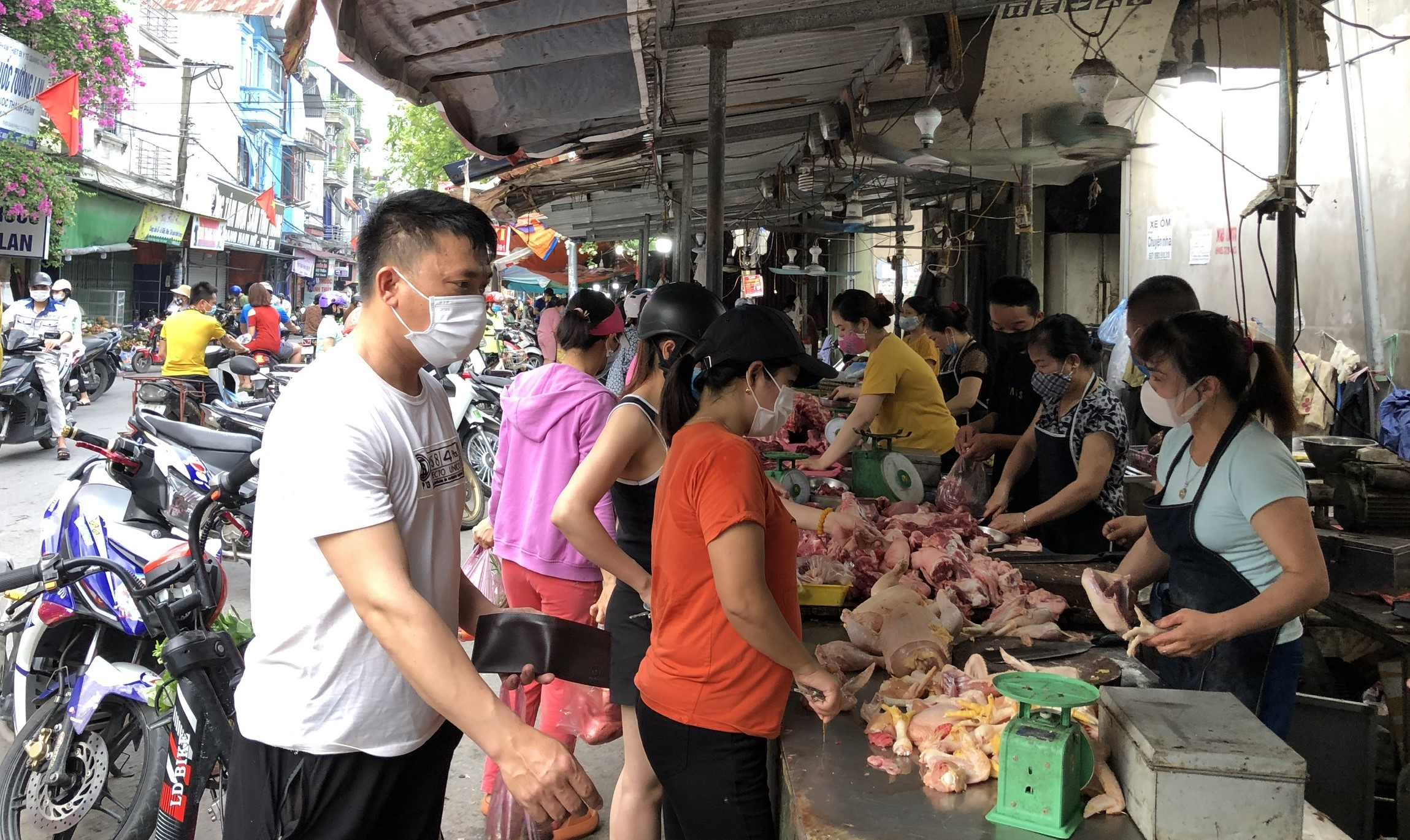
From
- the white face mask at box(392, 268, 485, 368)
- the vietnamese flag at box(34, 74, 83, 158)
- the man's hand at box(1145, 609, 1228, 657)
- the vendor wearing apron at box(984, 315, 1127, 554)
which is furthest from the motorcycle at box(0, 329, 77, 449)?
the man's hand at box(1145, 609, 1228, 657)

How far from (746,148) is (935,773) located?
817 cm

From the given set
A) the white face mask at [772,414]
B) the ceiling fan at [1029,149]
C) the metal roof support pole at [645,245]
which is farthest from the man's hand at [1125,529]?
the metal roof support pole at [645,245]

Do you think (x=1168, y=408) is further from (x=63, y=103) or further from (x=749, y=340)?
(x=63, y=103)

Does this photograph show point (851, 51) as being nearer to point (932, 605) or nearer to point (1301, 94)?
point (932, 605)

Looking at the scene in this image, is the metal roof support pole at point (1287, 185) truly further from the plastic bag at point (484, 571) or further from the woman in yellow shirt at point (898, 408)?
the plastic bag at point (484, 571)

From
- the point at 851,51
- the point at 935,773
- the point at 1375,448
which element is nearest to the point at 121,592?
the point at 935,773

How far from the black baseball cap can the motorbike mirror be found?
946 centimetres

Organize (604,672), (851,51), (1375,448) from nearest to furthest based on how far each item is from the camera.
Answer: (604,672), (1375,448), (851,51)

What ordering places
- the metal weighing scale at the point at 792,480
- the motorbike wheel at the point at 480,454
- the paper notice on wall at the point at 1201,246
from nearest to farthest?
the metal weighing scale at the point at 792,480 → the motorbike wheel at the point at 480,454 → the paper notice on wall at the point at 1201,246

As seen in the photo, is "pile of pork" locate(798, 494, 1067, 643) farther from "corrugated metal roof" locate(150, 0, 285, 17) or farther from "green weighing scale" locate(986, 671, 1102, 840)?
"corrugated metal roof" locate(150, 0, 285, 17)

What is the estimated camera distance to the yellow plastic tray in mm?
3820

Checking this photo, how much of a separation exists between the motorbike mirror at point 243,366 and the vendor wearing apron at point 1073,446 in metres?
8.72

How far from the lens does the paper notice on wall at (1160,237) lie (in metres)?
10.6

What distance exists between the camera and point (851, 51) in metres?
6.10
